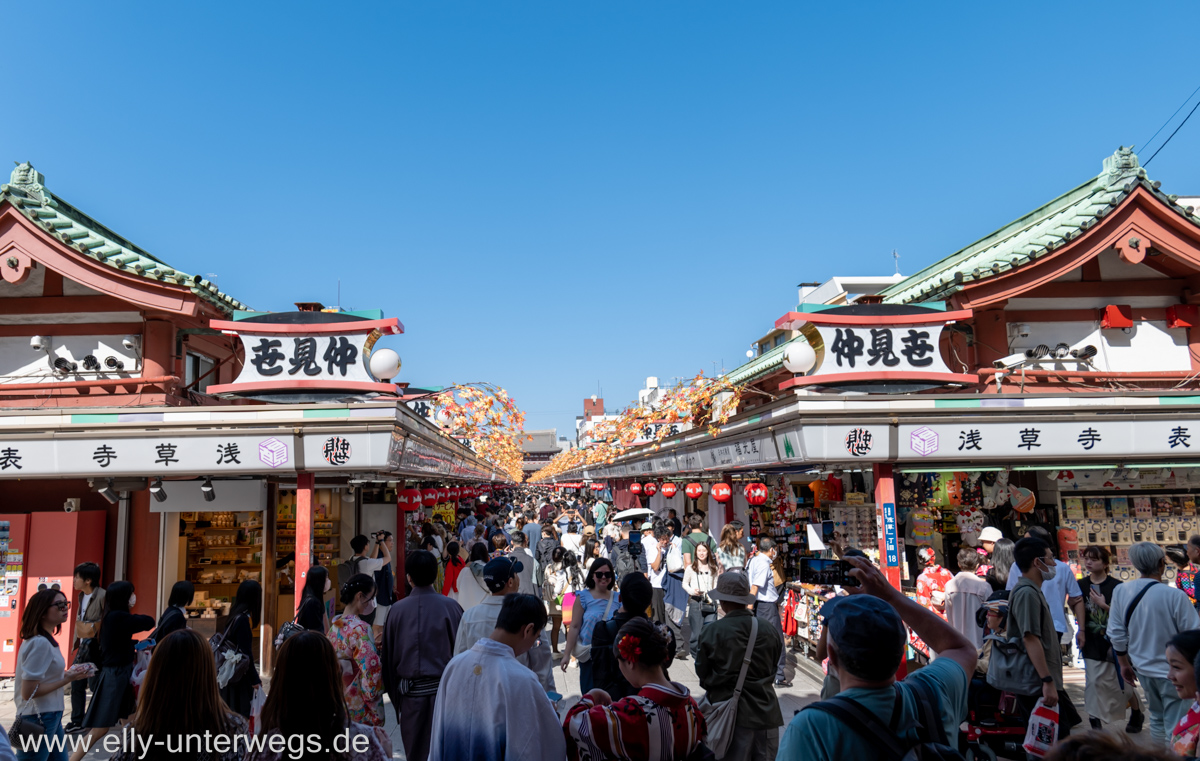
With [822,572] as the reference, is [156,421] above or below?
above

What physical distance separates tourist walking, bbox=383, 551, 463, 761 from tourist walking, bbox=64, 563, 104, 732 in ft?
8.86

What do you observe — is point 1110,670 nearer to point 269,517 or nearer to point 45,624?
point 45,624

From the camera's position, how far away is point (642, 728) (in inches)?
147

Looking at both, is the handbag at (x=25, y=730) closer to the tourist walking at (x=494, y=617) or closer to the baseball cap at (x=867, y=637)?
the tourist walking at (x=494, y=617)

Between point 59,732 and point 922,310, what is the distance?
11.5 meters

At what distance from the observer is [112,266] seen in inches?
447

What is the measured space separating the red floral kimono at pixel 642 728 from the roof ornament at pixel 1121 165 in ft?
44.1

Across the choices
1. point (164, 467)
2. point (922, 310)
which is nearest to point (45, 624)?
point (164, 467)

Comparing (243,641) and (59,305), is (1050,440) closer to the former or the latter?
(243,641)

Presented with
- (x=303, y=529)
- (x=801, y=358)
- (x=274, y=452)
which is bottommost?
(x=303, y=529)

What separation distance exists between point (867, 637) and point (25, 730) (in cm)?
670

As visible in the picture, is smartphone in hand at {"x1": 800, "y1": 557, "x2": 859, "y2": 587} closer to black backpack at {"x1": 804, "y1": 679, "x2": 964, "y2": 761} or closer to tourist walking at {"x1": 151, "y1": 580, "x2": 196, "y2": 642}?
tourist walking at {"x1": 151, "y1": 580, "x2": 196, "y2": 642}

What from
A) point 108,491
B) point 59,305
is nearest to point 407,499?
point 108,491

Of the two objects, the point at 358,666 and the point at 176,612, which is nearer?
the point at 358,666
